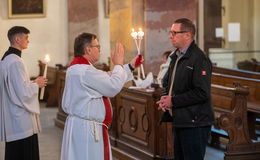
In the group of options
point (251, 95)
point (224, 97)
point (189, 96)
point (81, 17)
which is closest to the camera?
point (189, 96)

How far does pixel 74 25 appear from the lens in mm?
16578

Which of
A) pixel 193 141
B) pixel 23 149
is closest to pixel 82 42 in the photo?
pixel 193 141

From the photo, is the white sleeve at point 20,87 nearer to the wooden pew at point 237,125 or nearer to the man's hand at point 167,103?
the man's hand at point 167,103

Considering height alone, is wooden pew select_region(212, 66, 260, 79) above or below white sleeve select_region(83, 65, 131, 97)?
below

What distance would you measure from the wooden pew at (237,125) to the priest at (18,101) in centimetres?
248

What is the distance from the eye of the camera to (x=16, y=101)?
20.2ft

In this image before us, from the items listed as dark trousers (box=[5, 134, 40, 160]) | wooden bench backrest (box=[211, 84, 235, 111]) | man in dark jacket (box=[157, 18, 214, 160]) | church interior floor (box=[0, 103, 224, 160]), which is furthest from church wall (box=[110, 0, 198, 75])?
man in dark jacket (box=[157, 18, 214, 160])

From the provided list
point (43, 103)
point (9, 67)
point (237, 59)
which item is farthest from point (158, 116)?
point (237, 59)

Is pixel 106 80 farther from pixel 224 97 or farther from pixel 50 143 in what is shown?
pixel 50 143

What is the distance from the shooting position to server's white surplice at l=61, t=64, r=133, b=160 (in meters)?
4.62

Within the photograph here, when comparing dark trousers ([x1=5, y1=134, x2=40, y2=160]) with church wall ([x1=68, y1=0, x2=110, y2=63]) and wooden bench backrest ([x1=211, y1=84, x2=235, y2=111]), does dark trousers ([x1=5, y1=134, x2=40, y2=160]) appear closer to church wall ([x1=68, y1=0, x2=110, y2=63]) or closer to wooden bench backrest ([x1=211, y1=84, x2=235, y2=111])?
wooden bench backrest ([x1=211, y1=84, x2=235, y2=111])

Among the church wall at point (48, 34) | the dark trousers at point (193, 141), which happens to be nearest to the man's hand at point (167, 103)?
the dark trousers at point (193, 141)

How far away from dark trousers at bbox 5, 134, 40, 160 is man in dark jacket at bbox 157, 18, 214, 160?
1.95 meters

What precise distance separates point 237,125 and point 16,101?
9.71 ft
